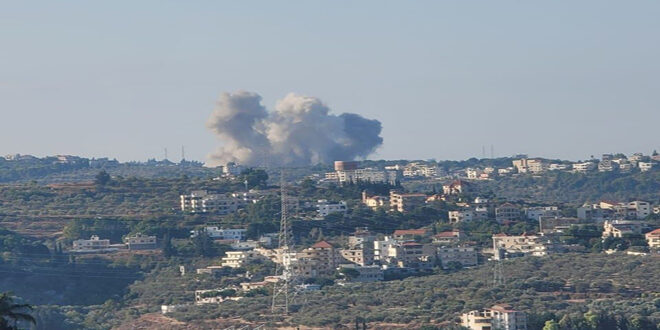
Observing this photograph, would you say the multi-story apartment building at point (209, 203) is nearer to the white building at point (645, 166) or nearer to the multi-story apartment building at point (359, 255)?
the multi-story apartment building at point (359, 255)

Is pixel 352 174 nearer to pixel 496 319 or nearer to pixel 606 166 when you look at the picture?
pixel 606 166

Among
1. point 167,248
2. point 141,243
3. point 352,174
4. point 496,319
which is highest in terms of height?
point 352,174

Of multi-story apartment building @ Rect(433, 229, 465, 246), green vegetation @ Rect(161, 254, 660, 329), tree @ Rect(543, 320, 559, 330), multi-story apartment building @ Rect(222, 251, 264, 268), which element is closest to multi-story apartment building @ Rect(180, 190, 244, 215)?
multi-story apartment building @ Rect(433, 229, 465, 246)

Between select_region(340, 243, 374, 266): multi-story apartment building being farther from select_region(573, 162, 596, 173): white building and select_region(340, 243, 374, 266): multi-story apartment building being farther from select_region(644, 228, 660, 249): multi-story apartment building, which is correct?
select_region(573, 162, 596, 173): white building

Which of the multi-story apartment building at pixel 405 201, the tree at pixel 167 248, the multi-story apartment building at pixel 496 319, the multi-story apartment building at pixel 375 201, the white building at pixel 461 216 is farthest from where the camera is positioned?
the multi-story apartment building at pixel 375 201

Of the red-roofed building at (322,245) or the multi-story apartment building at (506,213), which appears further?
the multi-story apartment building at (506,213)

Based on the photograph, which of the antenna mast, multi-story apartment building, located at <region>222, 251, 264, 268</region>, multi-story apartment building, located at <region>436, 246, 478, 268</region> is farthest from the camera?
multi-story apartment building, located at <region>222, 251, 264, 268</region>

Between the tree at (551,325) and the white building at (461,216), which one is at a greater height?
the white building at (461,216)

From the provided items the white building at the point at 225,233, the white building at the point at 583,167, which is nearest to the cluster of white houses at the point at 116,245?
the white building at the point at 225,233

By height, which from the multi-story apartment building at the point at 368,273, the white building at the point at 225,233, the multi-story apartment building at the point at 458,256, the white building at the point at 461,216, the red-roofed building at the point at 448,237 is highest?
the white building at the point at 461,216

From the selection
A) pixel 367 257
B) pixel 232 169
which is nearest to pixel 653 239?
pixel 367 257

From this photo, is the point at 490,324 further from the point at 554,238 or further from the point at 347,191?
the point at 347,191

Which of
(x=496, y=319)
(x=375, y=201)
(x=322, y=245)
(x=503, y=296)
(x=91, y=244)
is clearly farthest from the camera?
(x=375, y=201)
